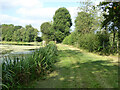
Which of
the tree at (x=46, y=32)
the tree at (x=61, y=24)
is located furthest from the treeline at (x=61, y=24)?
the tree at (x=46, y=32)

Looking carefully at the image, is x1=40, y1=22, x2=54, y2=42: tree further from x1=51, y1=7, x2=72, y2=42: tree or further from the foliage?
x1=51, y1=7, x2=72, y2=42: tree

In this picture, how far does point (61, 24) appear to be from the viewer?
47.4 meters

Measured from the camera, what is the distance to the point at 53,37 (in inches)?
1969

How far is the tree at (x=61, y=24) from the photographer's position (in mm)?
47188

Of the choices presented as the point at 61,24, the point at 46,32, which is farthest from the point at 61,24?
the point at 46,32

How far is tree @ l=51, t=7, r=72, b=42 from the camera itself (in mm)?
47188

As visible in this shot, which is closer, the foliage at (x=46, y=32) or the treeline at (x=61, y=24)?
the treeline at (x=61, y=24)

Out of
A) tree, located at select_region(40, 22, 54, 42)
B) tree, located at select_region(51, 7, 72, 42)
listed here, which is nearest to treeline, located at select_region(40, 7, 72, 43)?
tree, located at select_region(51, 7, 72, 42)

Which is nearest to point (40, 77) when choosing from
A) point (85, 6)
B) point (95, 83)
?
point (95, 83)

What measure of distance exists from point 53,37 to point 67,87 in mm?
46213

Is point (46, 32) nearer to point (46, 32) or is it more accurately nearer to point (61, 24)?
point (46, 32)

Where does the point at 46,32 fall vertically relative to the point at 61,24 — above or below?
below

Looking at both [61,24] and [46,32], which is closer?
[61,24]

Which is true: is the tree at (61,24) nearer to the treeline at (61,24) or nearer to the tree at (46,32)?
the treeline at (61,24)
